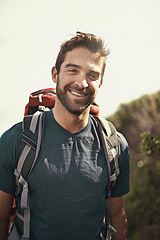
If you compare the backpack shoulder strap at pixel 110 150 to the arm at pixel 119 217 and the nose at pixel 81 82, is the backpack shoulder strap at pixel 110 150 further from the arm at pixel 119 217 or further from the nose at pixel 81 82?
the nose at pixel 81 82

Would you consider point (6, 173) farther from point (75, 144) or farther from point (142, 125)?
point (142, 125)

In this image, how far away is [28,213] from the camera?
2260 millimetres

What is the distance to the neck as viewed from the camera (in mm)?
2502

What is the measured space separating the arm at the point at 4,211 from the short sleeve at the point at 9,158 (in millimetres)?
70

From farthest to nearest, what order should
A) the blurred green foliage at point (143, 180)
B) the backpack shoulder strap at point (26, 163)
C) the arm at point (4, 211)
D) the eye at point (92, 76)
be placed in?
the blurred green foliage at point (143, 180) → the eye at point (92, 76) → the arm at point (4, 211) → the backpack shoulder strap at point (26, 163)

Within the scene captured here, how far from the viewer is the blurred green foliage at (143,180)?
24.2 ft

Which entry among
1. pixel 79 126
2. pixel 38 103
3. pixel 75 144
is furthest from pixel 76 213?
pixel 38 103

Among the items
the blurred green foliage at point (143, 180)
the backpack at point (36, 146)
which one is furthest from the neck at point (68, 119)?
the blurred green foliage at point (143, 180)

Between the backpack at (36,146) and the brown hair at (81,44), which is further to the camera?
the brown hair at (81,44)

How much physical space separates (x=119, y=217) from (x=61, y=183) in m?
0.96

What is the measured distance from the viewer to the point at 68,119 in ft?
8.23

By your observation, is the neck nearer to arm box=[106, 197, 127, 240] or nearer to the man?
the man

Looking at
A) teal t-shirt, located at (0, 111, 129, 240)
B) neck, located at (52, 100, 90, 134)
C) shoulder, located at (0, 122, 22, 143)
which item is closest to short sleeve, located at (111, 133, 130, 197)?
teal t-shirt, located at (0, 111, 129, 240)

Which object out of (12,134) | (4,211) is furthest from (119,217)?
(12,134)
